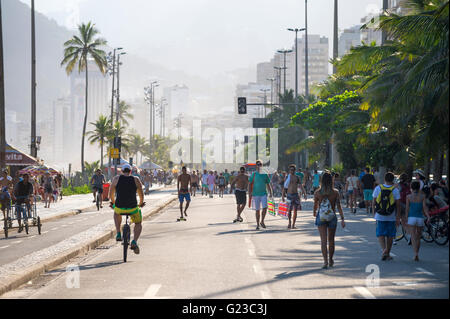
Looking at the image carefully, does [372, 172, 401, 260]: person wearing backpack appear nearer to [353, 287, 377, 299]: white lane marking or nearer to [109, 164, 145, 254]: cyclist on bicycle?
[353, 287, 377, 299]: white lane marking

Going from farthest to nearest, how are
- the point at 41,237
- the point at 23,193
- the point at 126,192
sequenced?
1. the point at 23,193
2. the point at 41,237
3. the point at 126,192

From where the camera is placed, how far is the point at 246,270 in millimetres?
12875

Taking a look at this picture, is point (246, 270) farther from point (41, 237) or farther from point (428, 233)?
point (41, 237)

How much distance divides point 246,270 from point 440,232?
24.2 ft

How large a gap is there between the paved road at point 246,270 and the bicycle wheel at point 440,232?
29 centimetres

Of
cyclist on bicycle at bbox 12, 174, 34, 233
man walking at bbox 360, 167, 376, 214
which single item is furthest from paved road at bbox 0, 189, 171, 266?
man walking at bbox 360, 167, 376, 214

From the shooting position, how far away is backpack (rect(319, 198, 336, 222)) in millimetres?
13461

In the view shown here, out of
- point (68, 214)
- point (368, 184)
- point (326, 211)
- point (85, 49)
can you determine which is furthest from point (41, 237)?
point (85, 49)

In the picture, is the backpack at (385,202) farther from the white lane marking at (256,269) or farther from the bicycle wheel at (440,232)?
the bicycle wheel at (440,232)

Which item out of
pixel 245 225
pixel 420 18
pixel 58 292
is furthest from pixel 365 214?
pixel 58 292
